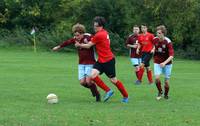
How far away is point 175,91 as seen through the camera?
1820cm

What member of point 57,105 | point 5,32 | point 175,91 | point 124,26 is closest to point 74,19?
point 124,26

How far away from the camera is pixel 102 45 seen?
14.1m

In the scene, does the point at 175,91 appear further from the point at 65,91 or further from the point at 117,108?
the point at 117,108

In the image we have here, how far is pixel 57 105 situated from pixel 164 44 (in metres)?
3.54

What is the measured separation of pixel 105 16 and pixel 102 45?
3829 centimetres

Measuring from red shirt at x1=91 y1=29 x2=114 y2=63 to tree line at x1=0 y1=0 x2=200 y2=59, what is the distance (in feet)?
108

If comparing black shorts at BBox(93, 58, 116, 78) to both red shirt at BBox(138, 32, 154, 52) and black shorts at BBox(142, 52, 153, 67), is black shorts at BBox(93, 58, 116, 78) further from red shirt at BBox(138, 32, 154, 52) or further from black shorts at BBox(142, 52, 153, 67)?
red shirt at BBox(138, 32, 154, 52)

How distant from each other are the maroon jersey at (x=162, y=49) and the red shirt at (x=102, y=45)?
1.79 m

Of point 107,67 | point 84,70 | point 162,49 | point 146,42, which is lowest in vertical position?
point 146,42

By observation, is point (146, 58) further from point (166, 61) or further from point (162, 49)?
point (166, 61)

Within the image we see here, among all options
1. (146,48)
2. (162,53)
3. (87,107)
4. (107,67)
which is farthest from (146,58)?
(87,107)

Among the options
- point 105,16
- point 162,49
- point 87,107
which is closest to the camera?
point 87,107

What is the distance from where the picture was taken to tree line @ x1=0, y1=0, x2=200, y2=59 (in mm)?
46844

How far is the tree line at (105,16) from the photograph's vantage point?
4684 centimetres
